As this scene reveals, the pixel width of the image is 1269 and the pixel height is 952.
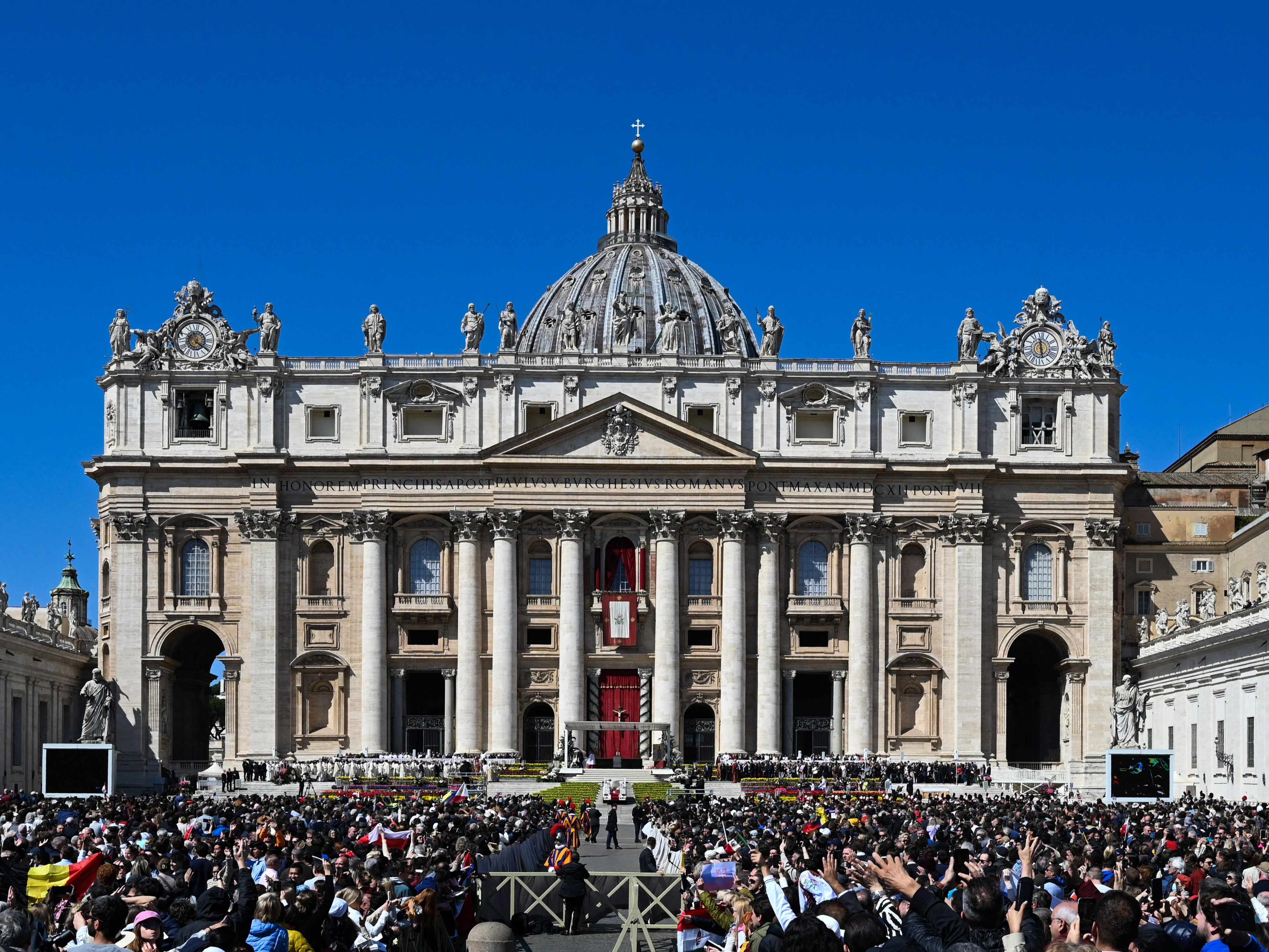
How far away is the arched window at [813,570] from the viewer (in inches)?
3494

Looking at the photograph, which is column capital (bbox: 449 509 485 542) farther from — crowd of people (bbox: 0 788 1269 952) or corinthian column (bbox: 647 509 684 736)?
crowd of people (bbox: 0 788 1269 952)

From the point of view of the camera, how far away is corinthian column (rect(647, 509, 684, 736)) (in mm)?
86375

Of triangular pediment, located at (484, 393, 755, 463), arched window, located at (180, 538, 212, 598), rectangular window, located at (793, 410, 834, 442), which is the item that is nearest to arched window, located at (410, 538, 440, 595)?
triangular pediment, located at (484, 393, 755, 463)

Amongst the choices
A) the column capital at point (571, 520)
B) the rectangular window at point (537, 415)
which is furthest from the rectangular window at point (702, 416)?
the column capital at point (571, 520)

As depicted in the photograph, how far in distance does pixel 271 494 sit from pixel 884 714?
32030 millimetres

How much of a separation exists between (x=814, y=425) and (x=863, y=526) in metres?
5.81

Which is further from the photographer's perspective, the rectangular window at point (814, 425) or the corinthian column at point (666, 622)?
the rectangular window at point (814, 425)

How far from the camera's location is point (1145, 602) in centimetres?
9131

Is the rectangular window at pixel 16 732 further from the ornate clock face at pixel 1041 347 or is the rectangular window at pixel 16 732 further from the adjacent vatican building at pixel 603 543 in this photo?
the ornate clock face at pixel 1041 347

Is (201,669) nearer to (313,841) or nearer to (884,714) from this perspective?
(884,714)

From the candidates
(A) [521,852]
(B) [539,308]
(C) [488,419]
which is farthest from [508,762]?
(B) [539,308]

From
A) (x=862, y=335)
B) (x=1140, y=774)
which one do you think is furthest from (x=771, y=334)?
(x=1140, y=774)

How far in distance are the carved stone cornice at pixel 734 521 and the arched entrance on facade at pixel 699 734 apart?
8.41 metres

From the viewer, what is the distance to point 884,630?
88.1 meters
